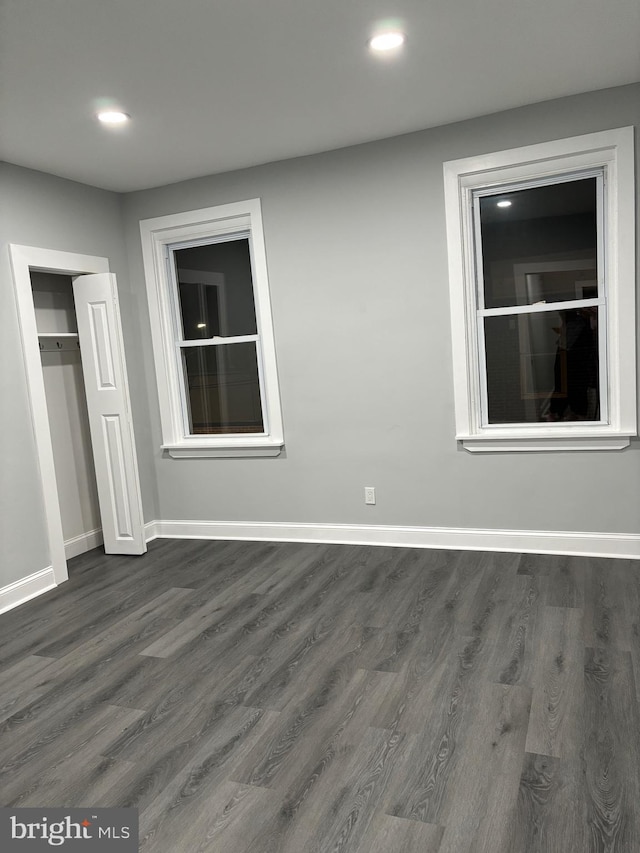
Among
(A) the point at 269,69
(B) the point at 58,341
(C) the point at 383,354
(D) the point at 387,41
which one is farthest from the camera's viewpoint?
(B) the point at 58,341

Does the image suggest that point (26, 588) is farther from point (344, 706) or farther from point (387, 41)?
point (387, 41)

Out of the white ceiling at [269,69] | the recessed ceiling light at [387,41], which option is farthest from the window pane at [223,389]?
the recessed ceiling light at [387,41]

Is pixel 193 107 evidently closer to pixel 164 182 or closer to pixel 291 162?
pixel 291 162

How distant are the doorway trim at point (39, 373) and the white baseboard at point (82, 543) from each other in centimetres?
47

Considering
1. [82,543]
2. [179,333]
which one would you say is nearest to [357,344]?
[179,333]

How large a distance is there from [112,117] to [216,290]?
1.57 m

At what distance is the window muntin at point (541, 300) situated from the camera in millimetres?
3668

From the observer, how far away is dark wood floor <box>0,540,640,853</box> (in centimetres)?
183

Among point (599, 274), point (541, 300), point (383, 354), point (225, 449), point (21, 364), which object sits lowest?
point (225, 449)

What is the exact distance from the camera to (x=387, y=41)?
104 inches

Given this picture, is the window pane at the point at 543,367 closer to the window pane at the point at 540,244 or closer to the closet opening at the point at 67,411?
the window pane at the point at 540,244

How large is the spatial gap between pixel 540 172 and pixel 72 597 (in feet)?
12.2

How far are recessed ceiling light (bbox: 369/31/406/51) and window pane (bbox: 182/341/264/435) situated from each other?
2.25m

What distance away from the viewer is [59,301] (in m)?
4.53
